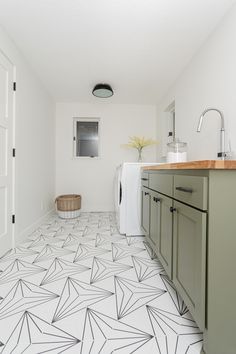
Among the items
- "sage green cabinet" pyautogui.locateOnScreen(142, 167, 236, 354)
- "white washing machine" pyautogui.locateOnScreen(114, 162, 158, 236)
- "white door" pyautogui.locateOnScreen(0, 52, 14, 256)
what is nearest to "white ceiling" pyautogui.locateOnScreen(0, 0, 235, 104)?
"white door" pyautogui.locateOnScreen(0, 52, 14, 256)

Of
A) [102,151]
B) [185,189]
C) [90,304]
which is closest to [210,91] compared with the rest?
[185,189]

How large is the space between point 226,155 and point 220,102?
0.51 metres

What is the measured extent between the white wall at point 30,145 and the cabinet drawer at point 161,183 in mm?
1470

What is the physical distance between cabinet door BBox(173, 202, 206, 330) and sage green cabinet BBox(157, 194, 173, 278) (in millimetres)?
86

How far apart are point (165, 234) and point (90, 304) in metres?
0.64

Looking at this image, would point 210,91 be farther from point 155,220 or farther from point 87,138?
point 87,138

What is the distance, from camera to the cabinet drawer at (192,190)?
0.83m

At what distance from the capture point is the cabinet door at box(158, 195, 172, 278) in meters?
1.25

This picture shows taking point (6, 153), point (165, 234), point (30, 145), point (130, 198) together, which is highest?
point (30, 145)

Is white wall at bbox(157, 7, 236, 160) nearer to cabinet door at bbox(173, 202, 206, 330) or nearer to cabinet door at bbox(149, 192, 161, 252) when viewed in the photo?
cabinet door at bbox(149, 192, 161, 252)

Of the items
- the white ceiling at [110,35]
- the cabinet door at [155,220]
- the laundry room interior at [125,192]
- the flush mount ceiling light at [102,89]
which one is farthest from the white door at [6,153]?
the cabinet door at [155,220]

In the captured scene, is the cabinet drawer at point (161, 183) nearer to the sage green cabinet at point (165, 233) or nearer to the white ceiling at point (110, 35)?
the sage green cabinet at point (165, 233)

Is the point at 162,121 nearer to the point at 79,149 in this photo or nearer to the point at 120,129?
the point at 120,129

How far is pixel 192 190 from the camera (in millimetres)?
936
